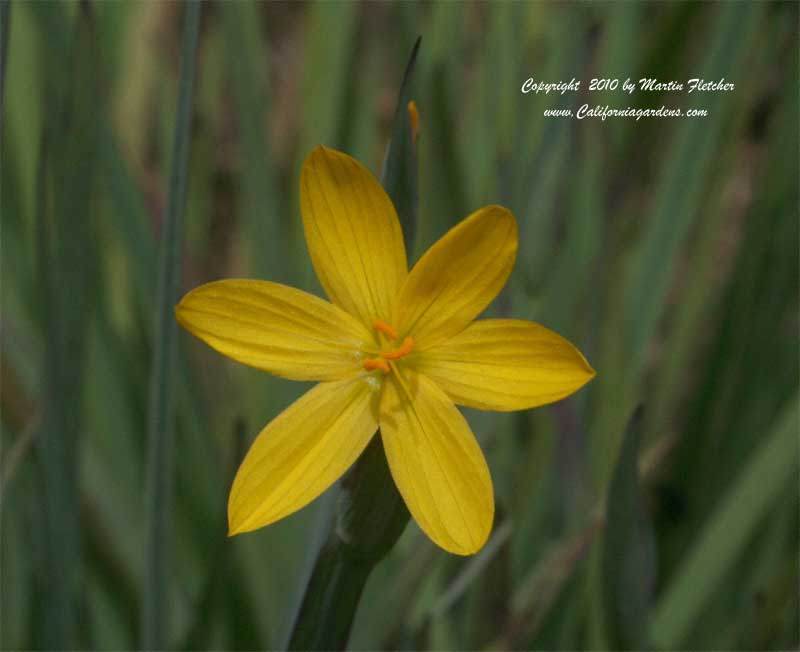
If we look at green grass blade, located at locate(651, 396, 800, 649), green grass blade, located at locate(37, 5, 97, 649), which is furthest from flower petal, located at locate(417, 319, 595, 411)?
green grass blade, located at locate(651, 396, 800, 649)

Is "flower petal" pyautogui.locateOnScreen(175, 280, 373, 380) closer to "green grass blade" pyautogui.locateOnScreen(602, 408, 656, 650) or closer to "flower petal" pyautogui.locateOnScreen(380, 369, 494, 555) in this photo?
"flower petal" pyautogui.locateOnScreen(380, 369, 494, 555)

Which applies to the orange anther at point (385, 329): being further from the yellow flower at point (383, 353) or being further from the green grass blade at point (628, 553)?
the green grass blade at point (628, 553)

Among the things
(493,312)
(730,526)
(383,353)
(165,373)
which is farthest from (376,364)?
(730,526)

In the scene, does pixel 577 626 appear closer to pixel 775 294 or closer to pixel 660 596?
pixel 660 596

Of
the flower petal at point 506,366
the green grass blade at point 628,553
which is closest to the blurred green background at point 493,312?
the green grass blade at point 628,553

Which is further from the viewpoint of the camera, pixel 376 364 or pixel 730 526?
pixel 730 526

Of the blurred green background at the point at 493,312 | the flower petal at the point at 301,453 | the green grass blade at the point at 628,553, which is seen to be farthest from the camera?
the blurred green background at the point at 493,312

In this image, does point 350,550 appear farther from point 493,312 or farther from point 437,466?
point 493,312

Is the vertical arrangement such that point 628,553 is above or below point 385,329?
below
